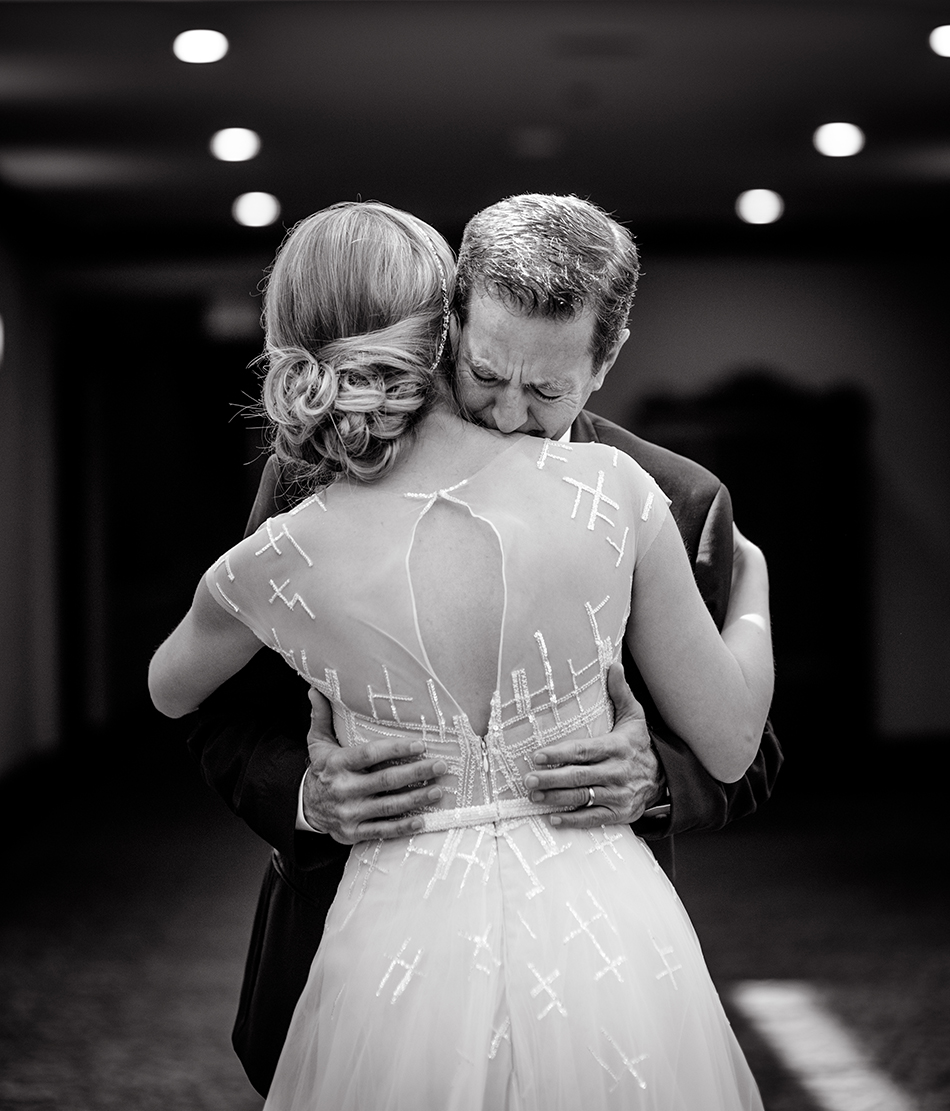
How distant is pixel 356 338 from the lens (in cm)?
134

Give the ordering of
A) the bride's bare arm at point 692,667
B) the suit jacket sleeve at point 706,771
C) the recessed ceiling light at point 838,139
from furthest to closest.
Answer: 1. the recessed ceiling light at point 838,139
2. the suit jacket sleeve at point 706,771
3. the bride's bare arm at point 692,667

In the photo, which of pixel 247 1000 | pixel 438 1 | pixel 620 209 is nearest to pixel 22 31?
pixel 438 1

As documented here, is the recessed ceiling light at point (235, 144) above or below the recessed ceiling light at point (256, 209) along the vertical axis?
above

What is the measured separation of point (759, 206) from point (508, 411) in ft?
7.06

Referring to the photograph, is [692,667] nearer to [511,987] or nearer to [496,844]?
[496,844]

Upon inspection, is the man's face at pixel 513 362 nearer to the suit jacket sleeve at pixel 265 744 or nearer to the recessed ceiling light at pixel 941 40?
the suit jacket sleeve at pixel 265 744

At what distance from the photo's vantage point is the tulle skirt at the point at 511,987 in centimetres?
136

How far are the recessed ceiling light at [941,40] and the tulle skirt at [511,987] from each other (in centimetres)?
254

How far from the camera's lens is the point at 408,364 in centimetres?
134

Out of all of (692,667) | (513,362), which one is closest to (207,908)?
(692,667)

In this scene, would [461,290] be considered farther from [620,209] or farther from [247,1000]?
[620,209]

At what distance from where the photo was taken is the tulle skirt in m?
1.36

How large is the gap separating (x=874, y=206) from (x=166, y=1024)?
9.12ft

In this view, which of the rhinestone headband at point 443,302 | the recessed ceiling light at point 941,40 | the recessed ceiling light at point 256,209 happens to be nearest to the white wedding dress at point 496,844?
the rhinestone headband at point 443,302
